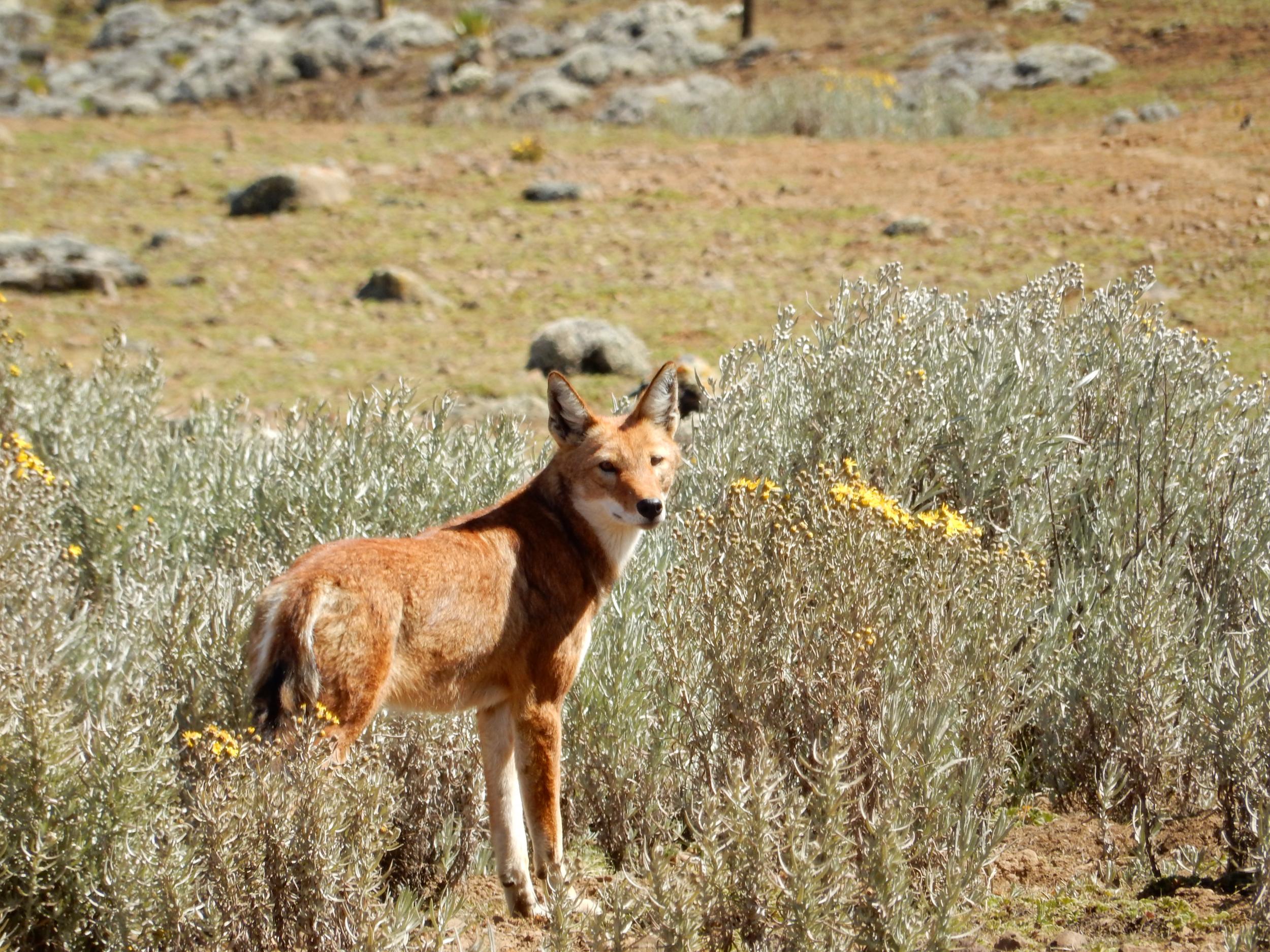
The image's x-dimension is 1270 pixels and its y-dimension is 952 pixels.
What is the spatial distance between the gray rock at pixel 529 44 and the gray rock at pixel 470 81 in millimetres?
3309

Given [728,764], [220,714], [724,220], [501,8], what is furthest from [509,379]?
[501,8]

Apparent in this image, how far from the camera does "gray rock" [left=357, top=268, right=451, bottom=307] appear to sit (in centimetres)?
1379

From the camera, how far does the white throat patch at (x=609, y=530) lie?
195 inches

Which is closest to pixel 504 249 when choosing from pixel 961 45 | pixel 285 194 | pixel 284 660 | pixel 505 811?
pixel 285 194

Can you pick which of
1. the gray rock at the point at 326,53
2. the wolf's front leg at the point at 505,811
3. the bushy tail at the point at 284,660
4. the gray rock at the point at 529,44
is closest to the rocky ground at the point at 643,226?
the wolf's front leg at the point at 505,811

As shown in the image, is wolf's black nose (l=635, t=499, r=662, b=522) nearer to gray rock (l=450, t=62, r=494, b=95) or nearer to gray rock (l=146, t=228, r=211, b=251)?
gray rock (l=146, t=228, r=211, b=251)

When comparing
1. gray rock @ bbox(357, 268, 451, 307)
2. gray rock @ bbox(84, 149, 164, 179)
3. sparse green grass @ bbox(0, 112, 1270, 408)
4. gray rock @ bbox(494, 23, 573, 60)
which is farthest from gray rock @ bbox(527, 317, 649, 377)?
gray rock @ bbox(494, 23, 573, 60)

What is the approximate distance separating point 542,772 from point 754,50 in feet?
94.2

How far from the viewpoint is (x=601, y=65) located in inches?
1218

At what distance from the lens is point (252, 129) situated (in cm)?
2216

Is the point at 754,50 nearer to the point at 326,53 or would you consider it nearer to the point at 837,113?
the point at 837,113

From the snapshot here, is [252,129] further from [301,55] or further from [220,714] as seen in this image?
[220,714]

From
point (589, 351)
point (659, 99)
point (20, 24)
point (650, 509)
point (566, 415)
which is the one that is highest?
point (20, 24)

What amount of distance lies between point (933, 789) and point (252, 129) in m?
20.5
